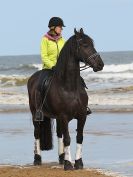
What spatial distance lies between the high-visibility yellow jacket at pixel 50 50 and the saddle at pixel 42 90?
15 cm

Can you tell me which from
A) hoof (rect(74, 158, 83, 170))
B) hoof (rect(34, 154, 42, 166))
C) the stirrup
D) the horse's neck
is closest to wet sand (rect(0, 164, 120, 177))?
hoof (rect(74, 158, 83, 170))

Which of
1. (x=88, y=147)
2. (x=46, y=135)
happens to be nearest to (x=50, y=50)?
(x=46, y=135)

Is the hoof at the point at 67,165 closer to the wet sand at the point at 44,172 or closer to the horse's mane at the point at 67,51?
the wet sand at the point at 44,172

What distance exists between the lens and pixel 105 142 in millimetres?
12961

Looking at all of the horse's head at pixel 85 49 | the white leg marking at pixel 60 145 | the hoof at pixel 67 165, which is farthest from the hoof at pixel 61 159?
the horse's head at pixel 85 49

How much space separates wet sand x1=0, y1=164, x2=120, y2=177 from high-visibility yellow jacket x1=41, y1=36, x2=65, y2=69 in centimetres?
163

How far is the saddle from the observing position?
31.2 feet

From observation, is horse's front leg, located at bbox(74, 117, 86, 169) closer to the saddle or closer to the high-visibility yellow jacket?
the saddle

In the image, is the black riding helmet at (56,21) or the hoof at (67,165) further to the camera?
the black riding helmet at (56,21)

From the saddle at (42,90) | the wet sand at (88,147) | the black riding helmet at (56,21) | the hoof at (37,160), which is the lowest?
the wet sand at (88,147)

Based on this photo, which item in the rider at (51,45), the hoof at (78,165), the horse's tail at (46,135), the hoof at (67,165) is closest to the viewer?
the hoof at (67,165)

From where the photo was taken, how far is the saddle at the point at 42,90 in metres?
9.51

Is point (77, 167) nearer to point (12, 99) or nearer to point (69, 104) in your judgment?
point (69, 104)

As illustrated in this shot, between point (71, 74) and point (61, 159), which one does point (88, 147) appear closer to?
point (61, 159)
